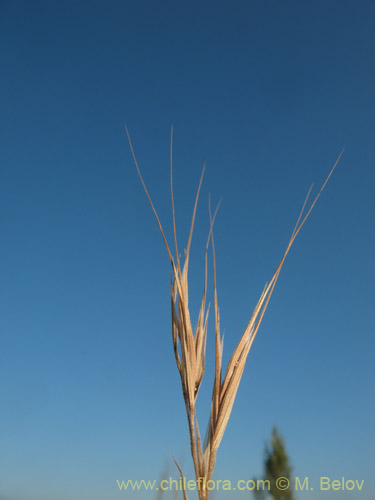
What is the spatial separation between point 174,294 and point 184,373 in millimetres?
282

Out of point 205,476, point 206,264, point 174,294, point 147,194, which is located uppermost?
point 147,194

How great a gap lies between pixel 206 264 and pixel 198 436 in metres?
0.57

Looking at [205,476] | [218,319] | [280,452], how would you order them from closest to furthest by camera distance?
[205,476] < [218,319] < [280,452]

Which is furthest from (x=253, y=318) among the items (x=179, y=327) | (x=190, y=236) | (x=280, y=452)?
(x=280, y=452)

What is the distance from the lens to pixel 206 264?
4.72ft

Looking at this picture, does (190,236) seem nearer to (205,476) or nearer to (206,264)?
(206,264)

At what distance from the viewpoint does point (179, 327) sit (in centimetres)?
129

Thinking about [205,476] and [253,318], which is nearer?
[205,476]

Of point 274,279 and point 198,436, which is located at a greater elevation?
point 274,279

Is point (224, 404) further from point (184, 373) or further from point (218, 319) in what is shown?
point (218, 319)

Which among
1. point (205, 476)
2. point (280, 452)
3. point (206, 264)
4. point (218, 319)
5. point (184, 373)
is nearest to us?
point (205, 476)

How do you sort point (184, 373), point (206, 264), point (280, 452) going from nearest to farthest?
point (184, 373)
point (206, 264)
point (280, 452)

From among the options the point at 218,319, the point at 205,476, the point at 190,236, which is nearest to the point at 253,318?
the point at 218,319

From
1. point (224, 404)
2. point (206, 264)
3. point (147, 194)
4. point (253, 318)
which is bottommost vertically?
point (224, 404)
